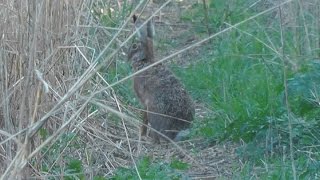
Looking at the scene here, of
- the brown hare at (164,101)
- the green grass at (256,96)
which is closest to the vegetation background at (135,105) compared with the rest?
the green grass at (256,96)

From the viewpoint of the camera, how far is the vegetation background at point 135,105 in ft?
16.2

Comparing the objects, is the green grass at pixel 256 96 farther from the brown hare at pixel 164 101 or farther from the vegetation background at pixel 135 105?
Result: the brown hare at pixel 164 101

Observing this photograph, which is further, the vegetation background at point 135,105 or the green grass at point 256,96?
the green grass at point 256,96

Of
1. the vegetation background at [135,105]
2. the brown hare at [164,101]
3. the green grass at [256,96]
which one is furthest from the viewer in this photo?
the brown hare at [164,101]

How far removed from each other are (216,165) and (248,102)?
0.61m

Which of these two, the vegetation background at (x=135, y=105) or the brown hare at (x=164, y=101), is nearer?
the vegetation background at (x=135, y=105)

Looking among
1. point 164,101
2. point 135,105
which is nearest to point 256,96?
point 164,101

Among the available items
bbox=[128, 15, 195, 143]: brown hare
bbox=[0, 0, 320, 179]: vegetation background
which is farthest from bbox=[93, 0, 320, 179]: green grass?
bbox=[128, 15, 195, 143]: brown hare

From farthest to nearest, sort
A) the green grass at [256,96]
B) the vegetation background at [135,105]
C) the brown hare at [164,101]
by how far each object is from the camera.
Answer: the brown hare at [164,101] < the green grass at [256,96] < the vegetation background at [135,105]

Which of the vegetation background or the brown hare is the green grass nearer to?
the vegetation background

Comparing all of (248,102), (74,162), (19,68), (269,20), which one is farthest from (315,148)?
(269,20)

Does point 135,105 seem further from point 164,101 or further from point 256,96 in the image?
point 256,96

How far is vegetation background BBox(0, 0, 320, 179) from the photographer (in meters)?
4.95

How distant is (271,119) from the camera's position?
5.59 m
